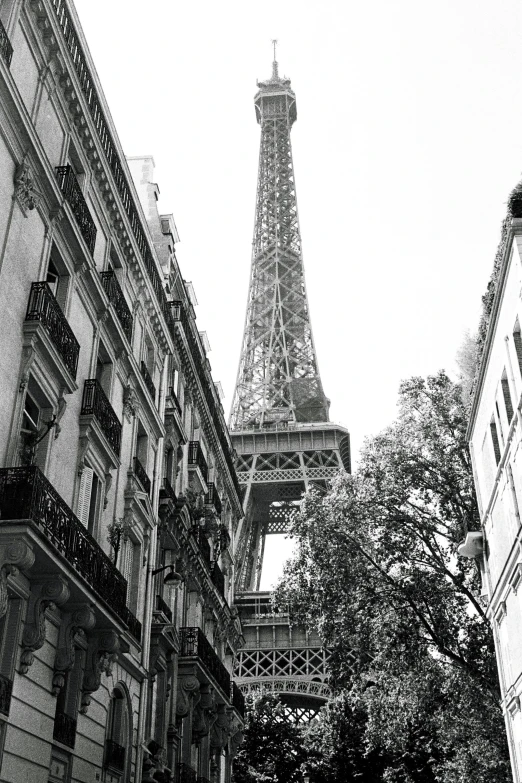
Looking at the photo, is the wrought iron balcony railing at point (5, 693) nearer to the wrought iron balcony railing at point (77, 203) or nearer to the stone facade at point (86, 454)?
the stone facade at point (86, 454)

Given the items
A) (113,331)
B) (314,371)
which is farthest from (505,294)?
(314,371)

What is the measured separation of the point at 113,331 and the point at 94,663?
8294 millimetres

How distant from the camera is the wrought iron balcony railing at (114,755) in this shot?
1916 cm

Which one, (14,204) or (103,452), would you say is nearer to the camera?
(14,204)

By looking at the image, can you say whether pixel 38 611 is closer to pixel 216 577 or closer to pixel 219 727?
pixel 219 727

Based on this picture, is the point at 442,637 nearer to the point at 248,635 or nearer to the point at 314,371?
the point at 248,635

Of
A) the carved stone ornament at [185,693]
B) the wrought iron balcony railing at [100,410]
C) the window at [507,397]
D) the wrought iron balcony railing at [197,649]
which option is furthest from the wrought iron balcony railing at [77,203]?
the carved stone ornament at [185,693]

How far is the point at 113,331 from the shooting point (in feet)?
73.1

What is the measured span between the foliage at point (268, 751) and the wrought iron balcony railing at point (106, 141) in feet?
102

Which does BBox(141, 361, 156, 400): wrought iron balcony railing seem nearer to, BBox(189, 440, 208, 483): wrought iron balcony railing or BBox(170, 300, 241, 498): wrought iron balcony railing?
BBox(170, 300, 241, 498): wrought iron balcony railing

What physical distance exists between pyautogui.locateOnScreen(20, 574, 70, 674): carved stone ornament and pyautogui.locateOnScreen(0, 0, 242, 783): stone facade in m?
0.02

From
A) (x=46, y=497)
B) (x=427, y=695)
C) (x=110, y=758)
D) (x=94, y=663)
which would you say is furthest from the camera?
(x=427, y=695)

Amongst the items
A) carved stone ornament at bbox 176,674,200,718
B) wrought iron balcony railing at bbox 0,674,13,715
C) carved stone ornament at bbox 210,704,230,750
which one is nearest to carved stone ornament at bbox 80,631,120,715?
wrought iron balcony railing at bbox 0,674,13,715

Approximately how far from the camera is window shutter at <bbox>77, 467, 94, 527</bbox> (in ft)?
62.6
